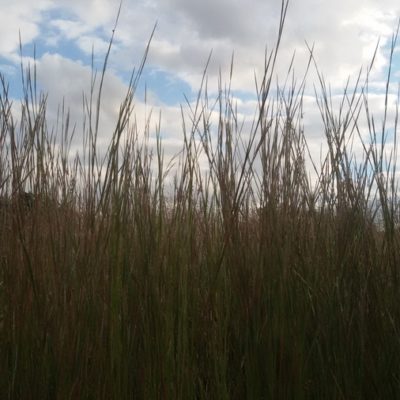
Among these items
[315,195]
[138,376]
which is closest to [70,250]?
[138,376]

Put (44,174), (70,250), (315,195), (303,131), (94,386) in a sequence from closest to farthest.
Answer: (94,386), (70,250), (44,174), (315,195), (303,131)

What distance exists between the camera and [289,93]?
2.23 meters

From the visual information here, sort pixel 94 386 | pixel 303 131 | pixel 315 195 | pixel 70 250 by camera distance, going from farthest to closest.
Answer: pixel 303 131
pixel 315 195
pixel 70 250
pixel 94 386

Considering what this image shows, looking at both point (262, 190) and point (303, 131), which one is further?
point (303, 131)

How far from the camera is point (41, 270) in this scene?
176 centimetres

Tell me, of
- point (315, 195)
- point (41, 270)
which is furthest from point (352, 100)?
point (41, 270)

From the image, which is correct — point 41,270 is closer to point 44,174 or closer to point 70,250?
point 70,250

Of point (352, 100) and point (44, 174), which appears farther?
point (352, 100)

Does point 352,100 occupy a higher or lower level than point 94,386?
higher

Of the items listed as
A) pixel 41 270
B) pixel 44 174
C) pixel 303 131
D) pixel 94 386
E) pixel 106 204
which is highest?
pixel 303 131

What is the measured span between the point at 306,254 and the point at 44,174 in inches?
34.0

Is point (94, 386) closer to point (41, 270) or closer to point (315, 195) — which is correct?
point (41, 270)

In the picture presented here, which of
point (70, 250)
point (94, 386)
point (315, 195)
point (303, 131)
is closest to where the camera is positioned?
point (94, 386)

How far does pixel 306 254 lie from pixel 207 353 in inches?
18.7
